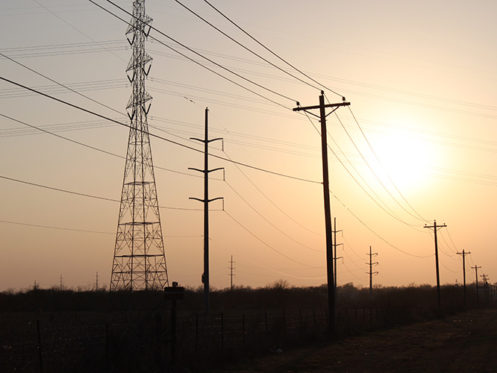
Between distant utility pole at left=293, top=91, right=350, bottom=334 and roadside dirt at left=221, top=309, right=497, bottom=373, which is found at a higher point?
distant utility pole at left=293, top=91, right=350, bottom=334

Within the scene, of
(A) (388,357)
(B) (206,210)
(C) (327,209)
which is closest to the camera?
(A) (388,357)

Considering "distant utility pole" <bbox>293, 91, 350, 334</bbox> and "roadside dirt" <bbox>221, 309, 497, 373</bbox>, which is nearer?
"roadside dirt" <bbox>221, 309, 497, 373</bbox>

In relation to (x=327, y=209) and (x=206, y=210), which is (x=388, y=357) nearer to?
(x=327, y=209)

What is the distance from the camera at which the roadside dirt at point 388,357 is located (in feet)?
80.4

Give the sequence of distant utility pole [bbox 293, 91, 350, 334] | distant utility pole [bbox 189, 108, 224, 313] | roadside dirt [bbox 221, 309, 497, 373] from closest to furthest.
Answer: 1. roadside dirt [bbox 221, 309, 497, 373]
2. distant utility pole [bbox 293, 91, 350, 334]
3. distant utility pole [bbox 189, 108, 224, 313]

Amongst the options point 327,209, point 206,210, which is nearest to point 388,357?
point 327,209

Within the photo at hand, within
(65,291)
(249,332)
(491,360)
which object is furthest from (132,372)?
(65,291)

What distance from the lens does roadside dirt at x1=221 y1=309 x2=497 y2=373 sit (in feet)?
80.4

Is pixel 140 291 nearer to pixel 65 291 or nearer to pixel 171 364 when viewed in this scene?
pixel 171 364

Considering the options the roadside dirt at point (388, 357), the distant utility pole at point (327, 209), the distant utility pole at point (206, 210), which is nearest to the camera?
the roadside dirt at point (388, 357)

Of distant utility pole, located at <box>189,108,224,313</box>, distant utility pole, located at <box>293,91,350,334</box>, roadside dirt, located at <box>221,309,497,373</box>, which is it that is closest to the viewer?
roadside dirt, located at <box>221,309,497,373</box>

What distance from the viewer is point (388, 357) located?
2858 centimetres

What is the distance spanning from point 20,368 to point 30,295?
59.7 meters

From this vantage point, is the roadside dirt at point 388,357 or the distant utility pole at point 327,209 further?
the distant utility pole at point 327,209
